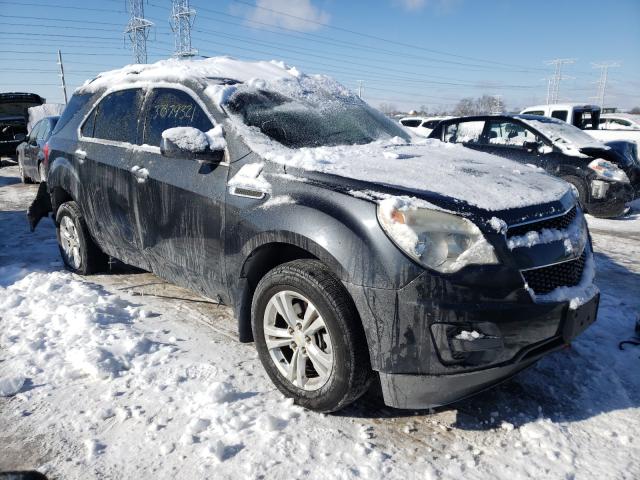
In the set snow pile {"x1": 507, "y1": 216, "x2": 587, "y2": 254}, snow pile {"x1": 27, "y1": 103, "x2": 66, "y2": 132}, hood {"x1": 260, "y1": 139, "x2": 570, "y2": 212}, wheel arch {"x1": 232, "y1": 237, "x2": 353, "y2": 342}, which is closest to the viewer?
snow pile {"x1": 507, "y1": 216, "x2": 587, "y2": 254}

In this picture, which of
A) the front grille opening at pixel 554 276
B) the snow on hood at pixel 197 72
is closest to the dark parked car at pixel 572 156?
the snow on hood at pixel 197 72

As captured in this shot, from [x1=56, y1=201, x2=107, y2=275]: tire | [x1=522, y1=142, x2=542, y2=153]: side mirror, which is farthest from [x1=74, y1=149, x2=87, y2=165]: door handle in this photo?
[x1=522, y1=142, x2=542, y2=153]: side mirror

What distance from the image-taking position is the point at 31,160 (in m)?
10.5

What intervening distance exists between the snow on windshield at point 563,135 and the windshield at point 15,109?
15.4m

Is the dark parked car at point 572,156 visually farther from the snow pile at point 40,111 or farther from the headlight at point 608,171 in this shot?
the snow pile at point 40,111

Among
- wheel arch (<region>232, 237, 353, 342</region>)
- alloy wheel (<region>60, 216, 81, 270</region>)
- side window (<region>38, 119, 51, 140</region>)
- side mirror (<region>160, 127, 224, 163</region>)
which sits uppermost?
side mirror (<region>160, 127, 224, 163</region>)

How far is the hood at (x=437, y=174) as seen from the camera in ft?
7.60

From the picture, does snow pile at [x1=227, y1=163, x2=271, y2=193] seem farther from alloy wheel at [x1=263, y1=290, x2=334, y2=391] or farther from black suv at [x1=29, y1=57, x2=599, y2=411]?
alloy wheel at [x1=263, y1=290, x2=334, y2=391]

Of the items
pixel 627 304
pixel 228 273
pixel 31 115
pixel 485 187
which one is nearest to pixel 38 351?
pixel 228 273

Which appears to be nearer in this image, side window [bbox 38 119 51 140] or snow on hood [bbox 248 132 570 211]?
snow on hood [bbox 248 132 570 211]

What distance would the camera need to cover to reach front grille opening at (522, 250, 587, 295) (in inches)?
87.0

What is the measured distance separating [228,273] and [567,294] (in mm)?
1772

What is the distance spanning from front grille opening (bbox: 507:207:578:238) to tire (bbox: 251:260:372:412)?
0.80m

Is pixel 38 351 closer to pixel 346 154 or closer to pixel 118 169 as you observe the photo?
pixel 118 169
